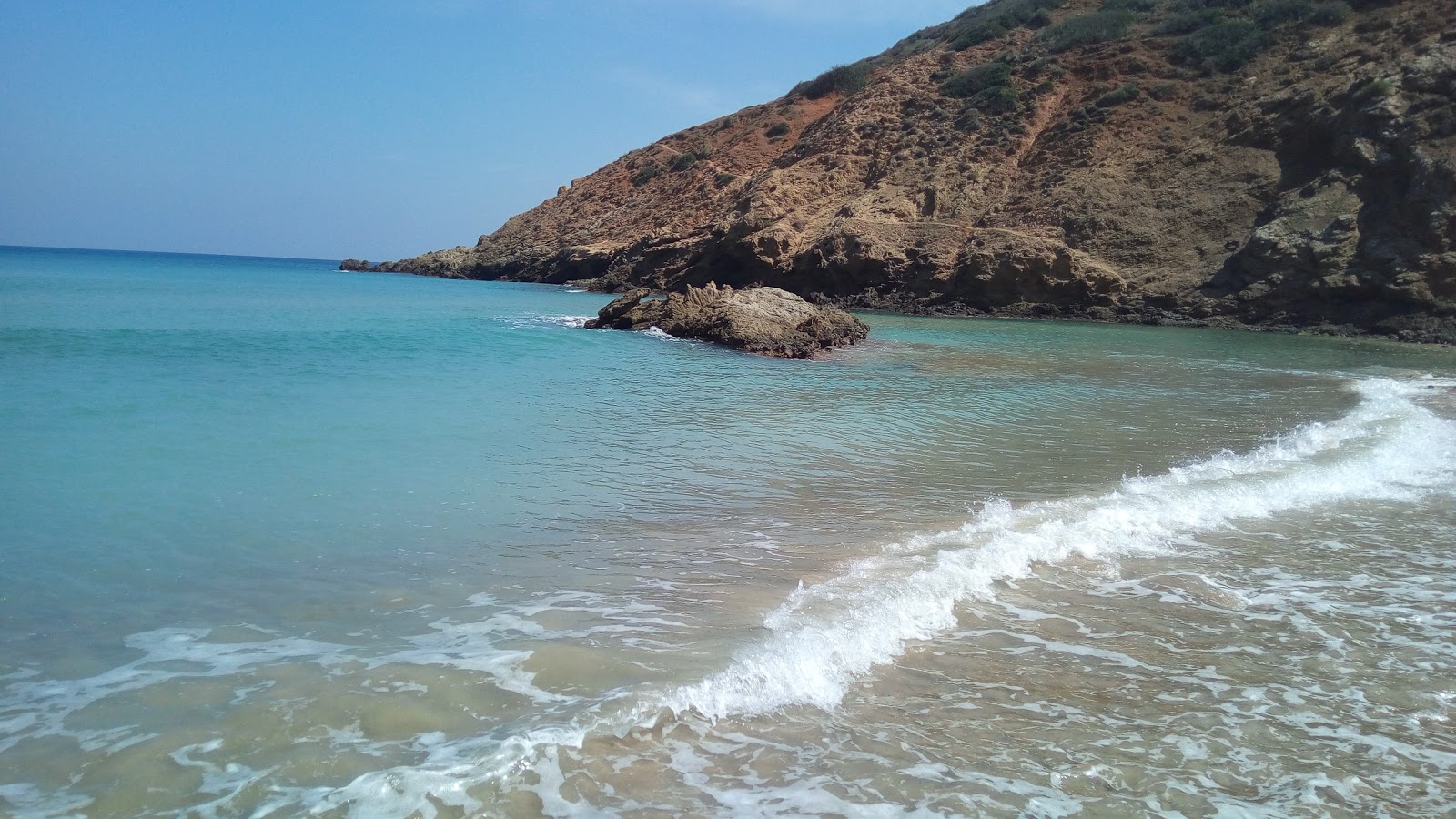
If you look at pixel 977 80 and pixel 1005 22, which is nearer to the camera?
pixel 977 80

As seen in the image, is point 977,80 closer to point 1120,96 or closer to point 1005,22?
point 1120,96

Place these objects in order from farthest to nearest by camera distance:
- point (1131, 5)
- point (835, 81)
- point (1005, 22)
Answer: point (835, 81) < point (1005, 22) < point (1131, 5)

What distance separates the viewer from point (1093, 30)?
145ft

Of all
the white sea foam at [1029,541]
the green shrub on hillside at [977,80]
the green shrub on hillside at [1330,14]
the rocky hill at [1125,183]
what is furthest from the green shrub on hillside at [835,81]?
the white sea foam at [1029,541]

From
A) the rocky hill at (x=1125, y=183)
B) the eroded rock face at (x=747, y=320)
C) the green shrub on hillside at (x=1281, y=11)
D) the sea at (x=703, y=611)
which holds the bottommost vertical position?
the sea at (x=703, y=611)

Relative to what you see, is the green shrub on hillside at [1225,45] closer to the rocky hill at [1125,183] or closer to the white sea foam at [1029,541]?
the rocky hill at [1125,183]

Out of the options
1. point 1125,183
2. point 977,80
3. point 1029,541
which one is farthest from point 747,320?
point 977,80

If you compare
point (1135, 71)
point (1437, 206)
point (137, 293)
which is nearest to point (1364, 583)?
point (1437, 206)

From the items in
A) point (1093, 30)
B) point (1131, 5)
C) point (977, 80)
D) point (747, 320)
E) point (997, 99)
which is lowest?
point (747, 320)

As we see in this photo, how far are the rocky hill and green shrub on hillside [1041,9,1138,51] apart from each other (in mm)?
155

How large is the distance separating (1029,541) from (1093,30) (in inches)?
1779

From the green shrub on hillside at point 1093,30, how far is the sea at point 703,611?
124 feet

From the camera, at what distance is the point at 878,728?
3.60 metres

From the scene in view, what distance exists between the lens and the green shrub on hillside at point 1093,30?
4366 cm
